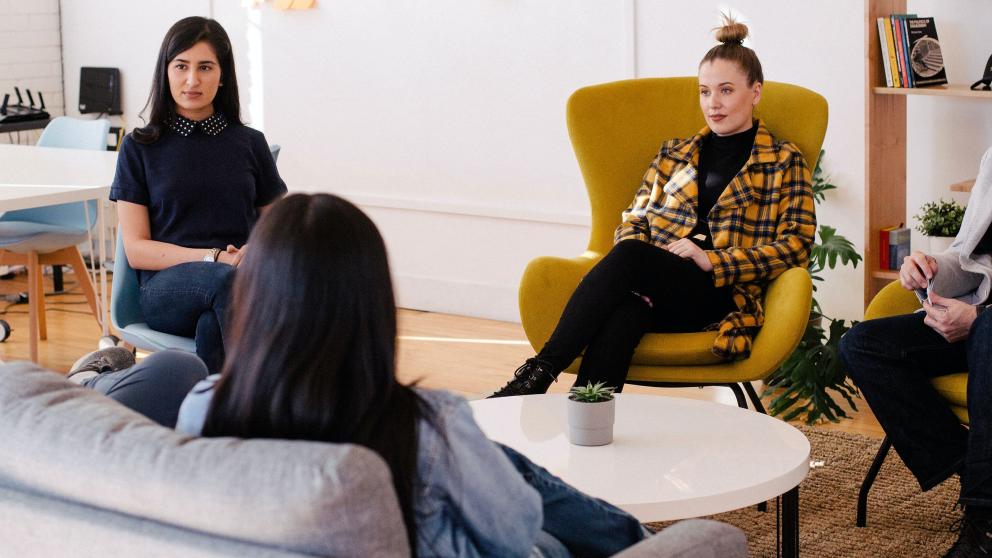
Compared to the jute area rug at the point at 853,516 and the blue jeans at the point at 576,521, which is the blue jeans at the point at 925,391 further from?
the blue jeans at the point at 576,521

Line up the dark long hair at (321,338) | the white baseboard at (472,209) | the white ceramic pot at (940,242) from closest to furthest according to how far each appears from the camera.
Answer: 1. the dark long hair at (321,338)
2. the white ceramic pot at (940,242)
3. the white baseboard at (472,209)

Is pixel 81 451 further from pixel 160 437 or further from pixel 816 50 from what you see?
pixel 816 50

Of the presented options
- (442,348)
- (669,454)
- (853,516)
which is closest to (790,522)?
(669,454)

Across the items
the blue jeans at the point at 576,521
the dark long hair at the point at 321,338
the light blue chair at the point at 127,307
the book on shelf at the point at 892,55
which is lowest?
the blue jeans at the point at 576,521

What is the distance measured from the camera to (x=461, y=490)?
132 centimetres

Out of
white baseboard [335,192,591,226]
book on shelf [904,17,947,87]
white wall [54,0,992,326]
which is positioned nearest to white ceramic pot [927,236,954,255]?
white wall [54,0,992,326]

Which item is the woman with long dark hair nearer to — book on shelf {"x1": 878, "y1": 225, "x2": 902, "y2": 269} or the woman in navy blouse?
the woman in navy blouse

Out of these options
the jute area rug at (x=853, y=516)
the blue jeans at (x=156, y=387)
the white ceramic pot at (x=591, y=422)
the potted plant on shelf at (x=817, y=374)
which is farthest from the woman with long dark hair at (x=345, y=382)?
the potted plant on shelf at (x=817, y=374)

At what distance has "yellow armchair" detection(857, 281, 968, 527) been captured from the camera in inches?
108

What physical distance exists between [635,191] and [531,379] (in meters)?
0.86

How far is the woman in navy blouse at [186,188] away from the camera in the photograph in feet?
10.5

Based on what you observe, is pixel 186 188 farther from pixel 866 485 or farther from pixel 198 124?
pixel 866 485

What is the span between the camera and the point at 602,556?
174 centimetres

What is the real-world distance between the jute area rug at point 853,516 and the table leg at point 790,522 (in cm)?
42
